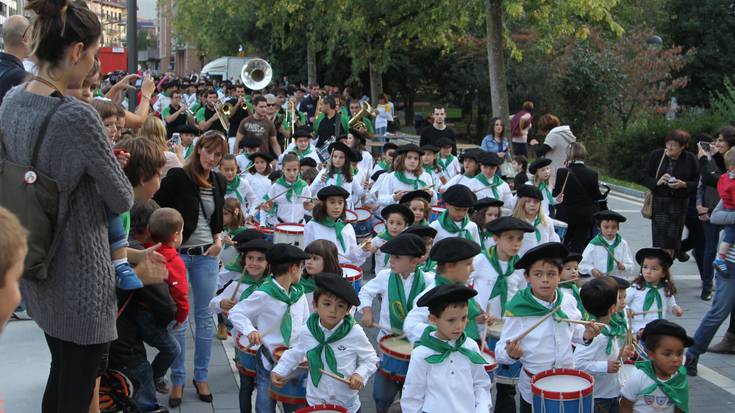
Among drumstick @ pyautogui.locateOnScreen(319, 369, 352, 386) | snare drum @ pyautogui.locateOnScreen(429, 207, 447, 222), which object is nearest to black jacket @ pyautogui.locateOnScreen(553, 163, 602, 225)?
snare drum @ pyautogui.locateOnScreen(429, 207, 447, 222)

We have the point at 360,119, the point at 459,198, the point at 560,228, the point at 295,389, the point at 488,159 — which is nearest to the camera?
the point at 295,389

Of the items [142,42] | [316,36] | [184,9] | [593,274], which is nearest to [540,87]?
[316,36]

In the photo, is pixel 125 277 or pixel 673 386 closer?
pixel 125 277

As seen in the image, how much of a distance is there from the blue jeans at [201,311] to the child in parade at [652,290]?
360 cm

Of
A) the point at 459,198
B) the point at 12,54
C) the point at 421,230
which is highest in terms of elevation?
the point at 12,54

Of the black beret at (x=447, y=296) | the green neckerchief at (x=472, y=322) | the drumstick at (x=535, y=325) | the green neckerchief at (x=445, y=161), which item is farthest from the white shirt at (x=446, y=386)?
the green neckerchief at (x=445, y=161)

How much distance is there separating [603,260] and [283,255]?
4229 millimetres

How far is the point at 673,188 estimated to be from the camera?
11.4 meters

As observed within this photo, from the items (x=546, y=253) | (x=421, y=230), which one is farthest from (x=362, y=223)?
(x=546, y=253)

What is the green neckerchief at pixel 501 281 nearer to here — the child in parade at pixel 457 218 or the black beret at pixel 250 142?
the child in parade at pixel 457 218

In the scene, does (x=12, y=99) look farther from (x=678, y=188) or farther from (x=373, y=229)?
(x=678, y=188)

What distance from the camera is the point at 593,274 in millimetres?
9320

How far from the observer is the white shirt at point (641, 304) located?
8055mm

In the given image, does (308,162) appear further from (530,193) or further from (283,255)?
(283,255)
